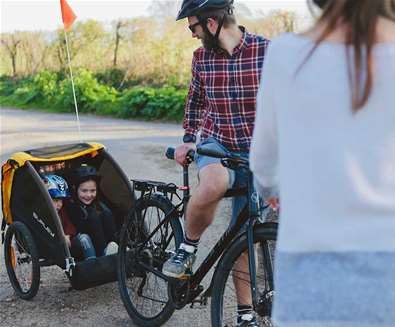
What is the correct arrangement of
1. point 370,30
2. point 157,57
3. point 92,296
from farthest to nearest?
point 157,57 < point 92,296 < point 370,30

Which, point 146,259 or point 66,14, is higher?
point 66,14

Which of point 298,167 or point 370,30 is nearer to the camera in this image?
point 370,30

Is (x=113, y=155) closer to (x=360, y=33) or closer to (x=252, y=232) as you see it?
(x=252, y=232)

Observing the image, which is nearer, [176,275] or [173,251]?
[176,275]

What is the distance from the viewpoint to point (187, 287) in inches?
147

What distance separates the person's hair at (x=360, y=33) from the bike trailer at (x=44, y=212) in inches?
123

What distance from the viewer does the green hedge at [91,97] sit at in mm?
17016

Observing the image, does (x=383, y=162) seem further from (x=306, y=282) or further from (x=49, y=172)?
(x=49, y=172)

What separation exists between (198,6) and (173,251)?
1440 mm

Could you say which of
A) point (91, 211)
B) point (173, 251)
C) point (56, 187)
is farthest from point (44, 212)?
point (173, 251)

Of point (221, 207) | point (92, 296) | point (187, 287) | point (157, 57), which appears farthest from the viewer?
point (157, 57)

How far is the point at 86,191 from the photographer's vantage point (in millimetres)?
4863

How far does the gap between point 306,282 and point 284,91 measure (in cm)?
46

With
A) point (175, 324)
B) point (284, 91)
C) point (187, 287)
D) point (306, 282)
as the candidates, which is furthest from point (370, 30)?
point (175, 324)
